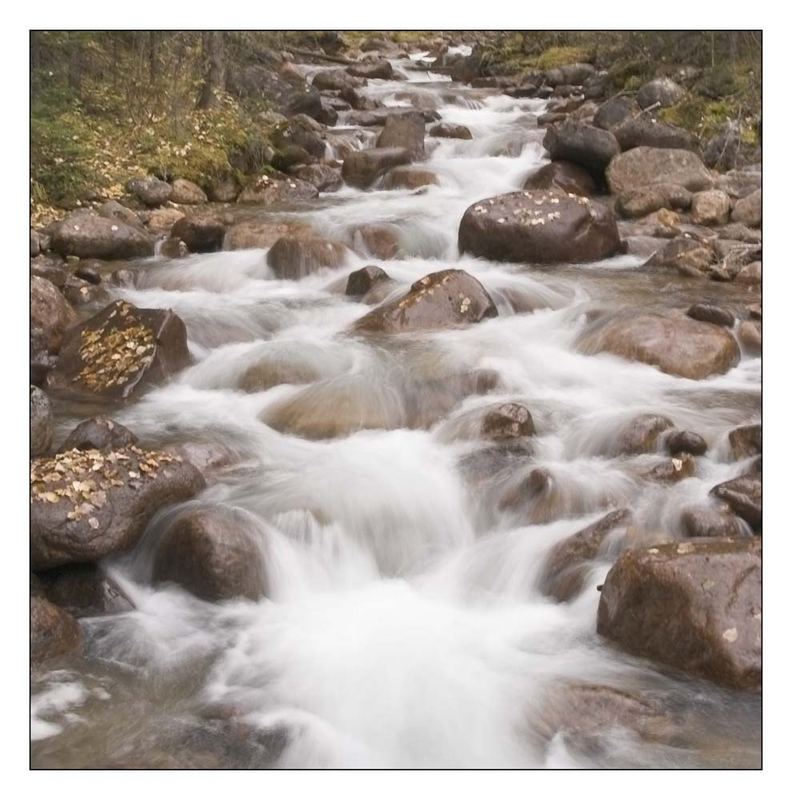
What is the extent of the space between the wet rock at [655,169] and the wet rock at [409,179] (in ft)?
9.12

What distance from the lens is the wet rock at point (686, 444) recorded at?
21.4 feet

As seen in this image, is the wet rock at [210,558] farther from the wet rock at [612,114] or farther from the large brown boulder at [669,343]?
the wet rock at [612,114]

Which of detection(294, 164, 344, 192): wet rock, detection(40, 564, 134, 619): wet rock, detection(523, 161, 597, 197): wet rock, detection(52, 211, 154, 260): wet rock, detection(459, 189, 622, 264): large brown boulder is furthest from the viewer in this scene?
detection(294, 164, 344, 192): wet rock

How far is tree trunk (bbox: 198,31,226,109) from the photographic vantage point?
1706cm

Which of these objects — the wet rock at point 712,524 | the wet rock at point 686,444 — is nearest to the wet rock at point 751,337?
the wet rock at point 686,444

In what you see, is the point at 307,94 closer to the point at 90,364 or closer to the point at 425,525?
the point at 90,364

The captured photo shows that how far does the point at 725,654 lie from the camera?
14.2 ft

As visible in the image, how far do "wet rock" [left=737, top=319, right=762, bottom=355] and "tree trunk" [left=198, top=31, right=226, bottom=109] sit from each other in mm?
11518

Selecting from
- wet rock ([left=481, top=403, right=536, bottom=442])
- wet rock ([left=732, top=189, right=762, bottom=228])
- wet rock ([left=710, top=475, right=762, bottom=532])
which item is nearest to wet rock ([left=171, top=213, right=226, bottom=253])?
wet rock ([left=481, top=403, right=536, bottom=442])

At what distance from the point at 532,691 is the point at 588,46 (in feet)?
74.6

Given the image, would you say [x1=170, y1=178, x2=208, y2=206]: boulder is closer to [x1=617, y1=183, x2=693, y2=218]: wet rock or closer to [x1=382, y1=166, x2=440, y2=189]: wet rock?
[x1=382, y1=166, x2=440, y2=189]: wet rock

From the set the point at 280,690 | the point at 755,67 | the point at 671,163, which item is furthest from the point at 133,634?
the point at 755,67

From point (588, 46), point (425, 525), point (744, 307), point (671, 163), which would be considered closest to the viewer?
point (425, 525)

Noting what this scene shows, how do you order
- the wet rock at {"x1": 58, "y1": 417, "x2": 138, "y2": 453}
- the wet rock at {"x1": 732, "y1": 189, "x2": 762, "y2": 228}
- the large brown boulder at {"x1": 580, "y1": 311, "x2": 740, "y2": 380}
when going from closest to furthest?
the wet rock at {"x1": 58, "y1": 417, "x2": 138, "y2": 453}, the large brown boulder at {"x1": 580, "y1": 311, "x2": 740, "y2": 380}, the wet rock at {"x1": 732, "y1": 189, "x2": 762, "y2": 228}
